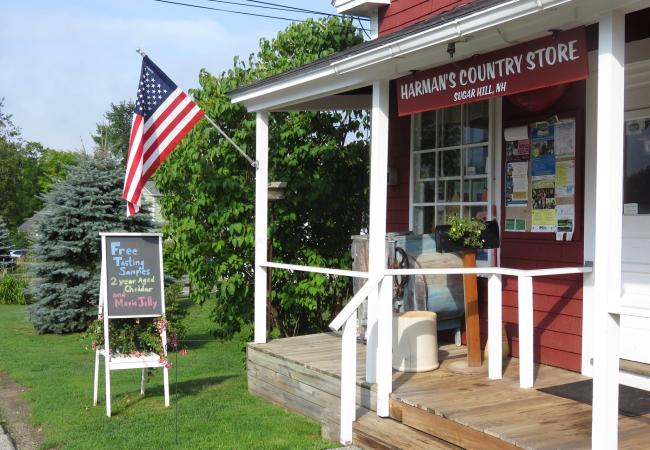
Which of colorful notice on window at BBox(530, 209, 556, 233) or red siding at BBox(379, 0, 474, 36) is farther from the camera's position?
red siding at BBox(379, 0, 474, 36)

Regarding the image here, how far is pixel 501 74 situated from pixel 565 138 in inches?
53.8

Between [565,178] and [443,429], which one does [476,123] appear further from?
[443,429]

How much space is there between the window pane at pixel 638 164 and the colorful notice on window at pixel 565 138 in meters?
0.40

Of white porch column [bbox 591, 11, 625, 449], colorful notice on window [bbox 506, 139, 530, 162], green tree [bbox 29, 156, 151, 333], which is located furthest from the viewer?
green tree [bbox 29, 156, 151, 333]

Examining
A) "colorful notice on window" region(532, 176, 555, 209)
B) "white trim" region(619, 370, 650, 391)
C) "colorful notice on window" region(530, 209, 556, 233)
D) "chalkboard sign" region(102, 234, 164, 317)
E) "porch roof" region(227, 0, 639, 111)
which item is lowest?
"white trim" region(619, 370, 650, 391)

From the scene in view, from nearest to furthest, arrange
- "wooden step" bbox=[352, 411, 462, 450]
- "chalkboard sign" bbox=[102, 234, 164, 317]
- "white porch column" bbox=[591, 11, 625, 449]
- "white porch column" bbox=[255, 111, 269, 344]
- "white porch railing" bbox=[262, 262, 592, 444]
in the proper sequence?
1. "white porch column" bbox=[591, 11, 625, 449]
2. "wooden step" bbox=[352, 411, 462, 450]
3. "white porch railing" bbox=[262, 262, 592, 444]
4. "chalkboard sign" bbox=[102, 234, 164, 317]
5. "white porch column" bbox=[255, 111, 269, 344]

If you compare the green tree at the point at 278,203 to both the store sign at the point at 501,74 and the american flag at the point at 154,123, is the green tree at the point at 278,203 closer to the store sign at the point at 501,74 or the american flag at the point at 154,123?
the american flag at the point at 154,123

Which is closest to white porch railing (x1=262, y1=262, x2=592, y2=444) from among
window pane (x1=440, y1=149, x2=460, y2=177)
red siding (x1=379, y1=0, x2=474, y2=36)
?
window pane (x1=440, y1=149, x2=460, y2=177)

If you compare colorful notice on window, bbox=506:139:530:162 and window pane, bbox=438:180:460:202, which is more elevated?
colorful notice on window, bbox=506:139:530:162

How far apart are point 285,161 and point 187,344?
4575 mm

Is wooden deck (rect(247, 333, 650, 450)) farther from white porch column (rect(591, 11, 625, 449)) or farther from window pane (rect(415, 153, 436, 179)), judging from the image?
window pane (rect(415, 153, 436, 179))

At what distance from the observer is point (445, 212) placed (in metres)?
7.30

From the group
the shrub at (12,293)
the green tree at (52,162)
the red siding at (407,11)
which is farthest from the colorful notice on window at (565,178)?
the green tree at (52,162)

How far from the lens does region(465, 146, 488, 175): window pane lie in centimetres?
680
